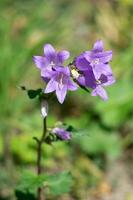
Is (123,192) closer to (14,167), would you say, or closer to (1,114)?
(14,167)

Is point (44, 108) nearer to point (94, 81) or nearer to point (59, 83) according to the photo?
point (59, 83)

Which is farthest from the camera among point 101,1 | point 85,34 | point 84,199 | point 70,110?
point 101,1

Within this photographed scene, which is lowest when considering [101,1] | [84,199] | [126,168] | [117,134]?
[84,199]

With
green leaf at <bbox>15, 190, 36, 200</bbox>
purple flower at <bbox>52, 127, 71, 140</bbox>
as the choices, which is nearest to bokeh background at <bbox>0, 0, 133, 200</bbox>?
green leaf at <bbox>15, 190, 36, 200</bbox>

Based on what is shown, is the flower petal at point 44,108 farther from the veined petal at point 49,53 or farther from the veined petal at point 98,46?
the veined petal at point 98,46

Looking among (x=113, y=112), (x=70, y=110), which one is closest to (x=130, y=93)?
(x=113, y=112)

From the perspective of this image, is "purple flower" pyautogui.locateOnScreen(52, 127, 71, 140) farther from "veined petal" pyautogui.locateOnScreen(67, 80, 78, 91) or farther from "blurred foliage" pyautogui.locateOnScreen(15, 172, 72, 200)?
"veined petal" pyautogui.locateOnScreen(67, 80, 78, 91)

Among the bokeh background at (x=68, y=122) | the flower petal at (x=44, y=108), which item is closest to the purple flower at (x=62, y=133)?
the flower petal at (x=44, y=108)
